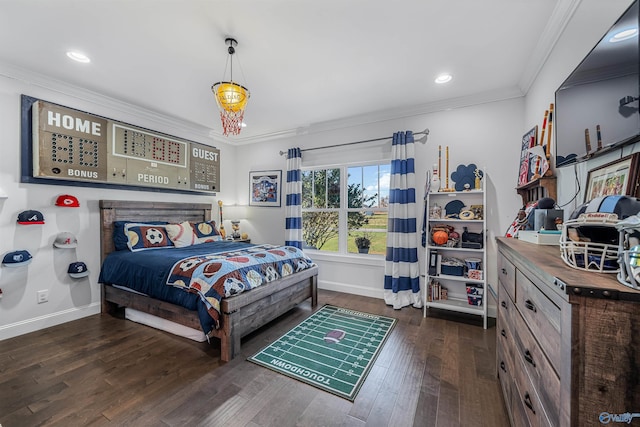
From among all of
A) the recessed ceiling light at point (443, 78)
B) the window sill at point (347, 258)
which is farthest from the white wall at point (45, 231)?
the recessed ceiling light at point (443, 78)

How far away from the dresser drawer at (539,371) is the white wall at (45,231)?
405cm

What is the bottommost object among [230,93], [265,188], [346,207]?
[346,207]

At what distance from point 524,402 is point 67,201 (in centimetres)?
404

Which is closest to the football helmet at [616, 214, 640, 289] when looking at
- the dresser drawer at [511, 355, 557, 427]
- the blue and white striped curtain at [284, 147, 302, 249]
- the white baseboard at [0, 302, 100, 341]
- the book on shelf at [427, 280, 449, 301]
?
the dresser drawer at [511, 355, 557, 427]

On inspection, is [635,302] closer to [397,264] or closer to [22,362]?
[397,264]

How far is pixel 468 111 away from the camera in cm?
313

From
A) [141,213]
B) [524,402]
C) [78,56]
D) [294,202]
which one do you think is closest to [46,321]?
[141,213]

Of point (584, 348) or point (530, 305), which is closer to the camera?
point (584, 348)

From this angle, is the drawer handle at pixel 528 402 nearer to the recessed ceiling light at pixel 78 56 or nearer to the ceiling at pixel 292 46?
the ceiling at pixel 292 46

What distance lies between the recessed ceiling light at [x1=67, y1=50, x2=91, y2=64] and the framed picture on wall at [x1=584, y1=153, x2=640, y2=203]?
12.3 ft

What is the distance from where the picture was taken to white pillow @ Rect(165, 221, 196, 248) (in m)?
3.42

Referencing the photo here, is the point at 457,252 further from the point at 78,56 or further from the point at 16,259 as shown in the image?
the point at 16,259

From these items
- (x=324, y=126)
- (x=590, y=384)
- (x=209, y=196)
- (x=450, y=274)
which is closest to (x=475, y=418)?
(x=590, y=384)

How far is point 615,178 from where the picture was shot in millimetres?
1146
